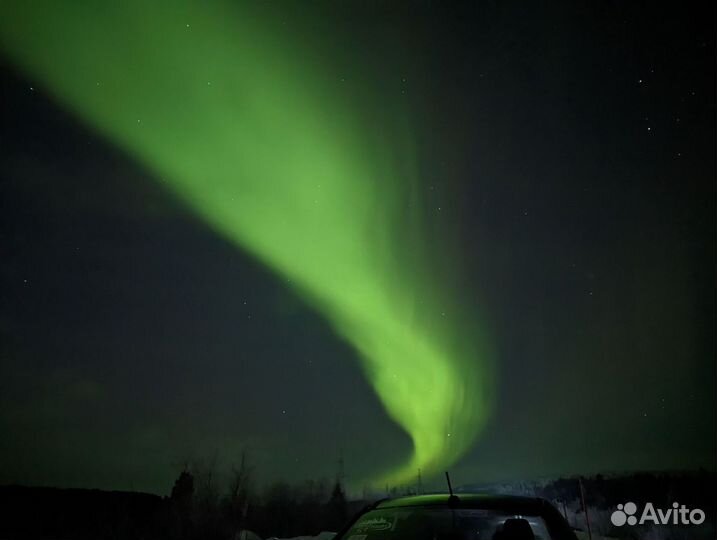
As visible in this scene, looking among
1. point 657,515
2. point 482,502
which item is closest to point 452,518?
point 482,502

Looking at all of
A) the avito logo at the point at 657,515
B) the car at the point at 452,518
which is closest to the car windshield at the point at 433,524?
the car at the point at 452,518

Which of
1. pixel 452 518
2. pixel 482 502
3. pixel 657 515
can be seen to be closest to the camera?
pixel 482 502

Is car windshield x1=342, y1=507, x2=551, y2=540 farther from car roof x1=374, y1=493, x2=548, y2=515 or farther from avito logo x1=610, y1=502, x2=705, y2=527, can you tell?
avito logo x1=610, y1=502, x2=705, y2=527

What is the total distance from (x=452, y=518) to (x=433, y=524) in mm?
137

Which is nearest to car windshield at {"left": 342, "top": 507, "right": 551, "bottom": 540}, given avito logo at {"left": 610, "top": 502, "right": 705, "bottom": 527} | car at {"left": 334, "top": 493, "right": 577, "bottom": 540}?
car at {"left": 334, "top": 493, "right": 577, "bottom": 540}

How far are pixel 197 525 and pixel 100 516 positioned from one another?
3824mm

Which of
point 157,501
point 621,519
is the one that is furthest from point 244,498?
point 621,519

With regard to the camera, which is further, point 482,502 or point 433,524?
point 433,524

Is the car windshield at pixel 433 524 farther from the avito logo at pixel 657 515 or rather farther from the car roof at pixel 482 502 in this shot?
the avito logo at pixel 657 515

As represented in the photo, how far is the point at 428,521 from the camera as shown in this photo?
4.52 metres

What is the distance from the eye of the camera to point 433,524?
14.6 ft

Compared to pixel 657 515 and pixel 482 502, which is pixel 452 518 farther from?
pixel 657 515

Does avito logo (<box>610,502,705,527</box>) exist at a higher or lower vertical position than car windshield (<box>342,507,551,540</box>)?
higher

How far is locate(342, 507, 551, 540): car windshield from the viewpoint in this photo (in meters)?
4.28
